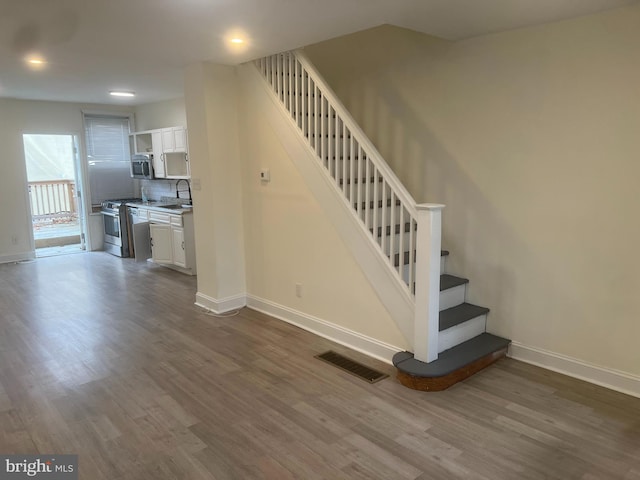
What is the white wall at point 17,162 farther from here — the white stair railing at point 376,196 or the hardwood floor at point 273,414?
the white stair railing at point 376,196

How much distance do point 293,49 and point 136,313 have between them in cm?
305

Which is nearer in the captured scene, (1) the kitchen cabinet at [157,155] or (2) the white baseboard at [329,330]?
(2) the white baseboard at [329,330]

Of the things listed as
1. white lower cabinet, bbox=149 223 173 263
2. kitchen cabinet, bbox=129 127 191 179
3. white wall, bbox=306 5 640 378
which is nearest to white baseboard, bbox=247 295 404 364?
white wall, bbox=306 5 640 378

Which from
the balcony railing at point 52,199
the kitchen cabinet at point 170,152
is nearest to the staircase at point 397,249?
the kitchen cabinet at point 170,152


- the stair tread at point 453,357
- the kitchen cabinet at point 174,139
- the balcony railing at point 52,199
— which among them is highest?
the kitchen cabinet at point 174,139

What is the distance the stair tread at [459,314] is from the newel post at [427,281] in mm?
220

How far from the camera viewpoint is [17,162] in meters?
7.22

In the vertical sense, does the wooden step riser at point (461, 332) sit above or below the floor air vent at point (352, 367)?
above

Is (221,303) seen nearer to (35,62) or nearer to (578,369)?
(35,62)

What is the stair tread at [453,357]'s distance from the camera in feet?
10.2

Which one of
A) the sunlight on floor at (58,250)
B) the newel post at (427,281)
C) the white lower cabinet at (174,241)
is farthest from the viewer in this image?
the sunlight on floor at (58,250)

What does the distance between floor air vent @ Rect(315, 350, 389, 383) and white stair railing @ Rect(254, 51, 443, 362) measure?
34cm

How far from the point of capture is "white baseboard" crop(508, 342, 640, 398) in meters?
3.03

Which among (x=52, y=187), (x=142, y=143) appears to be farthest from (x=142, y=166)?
(x=52, y=187)
